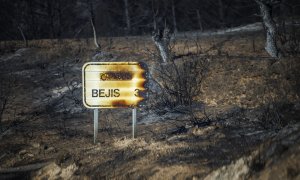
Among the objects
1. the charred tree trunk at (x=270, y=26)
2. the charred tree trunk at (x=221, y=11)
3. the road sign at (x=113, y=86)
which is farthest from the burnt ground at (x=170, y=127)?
the charred tree trunk at (x=221, y=11)

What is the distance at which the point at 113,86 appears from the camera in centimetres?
913

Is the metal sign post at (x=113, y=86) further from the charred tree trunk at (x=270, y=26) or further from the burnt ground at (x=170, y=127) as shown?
the charred tree trunk at (x=270, y=26)

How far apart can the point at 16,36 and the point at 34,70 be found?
74.4 ft

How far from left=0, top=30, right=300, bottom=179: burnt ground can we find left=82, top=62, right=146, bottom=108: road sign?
99cm

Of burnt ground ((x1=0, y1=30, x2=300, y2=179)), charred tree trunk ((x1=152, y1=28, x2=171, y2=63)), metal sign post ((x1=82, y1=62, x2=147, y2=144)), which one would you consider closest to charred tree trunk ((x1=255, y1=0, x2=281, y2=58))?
burnt ground ((x1=0, y1=30, x2=300, y2=179))

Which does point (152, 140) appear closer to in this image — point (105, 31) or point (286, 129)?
point (286, 129)

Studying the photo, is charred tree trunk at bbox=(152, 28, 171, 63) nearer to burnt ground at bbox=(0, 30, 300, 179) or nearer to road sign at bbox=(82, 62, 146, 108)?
burnt ground at bbox=(0, 30, 300, 179)

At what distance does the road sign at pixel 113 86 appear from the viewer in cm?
905

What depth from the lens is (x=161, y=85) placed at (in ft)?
50.2

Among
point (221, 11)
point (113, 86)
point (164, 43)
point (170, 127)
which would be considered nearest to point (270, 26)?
point (164, 43)

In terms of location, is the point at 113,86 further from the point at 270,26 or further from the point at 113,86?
the point at 270,26

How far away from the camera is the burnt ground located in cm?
628

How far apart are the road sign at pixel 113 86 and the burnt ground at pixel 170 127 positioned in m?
0.99

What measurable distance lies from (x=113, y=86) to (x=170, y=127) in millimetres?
2182
